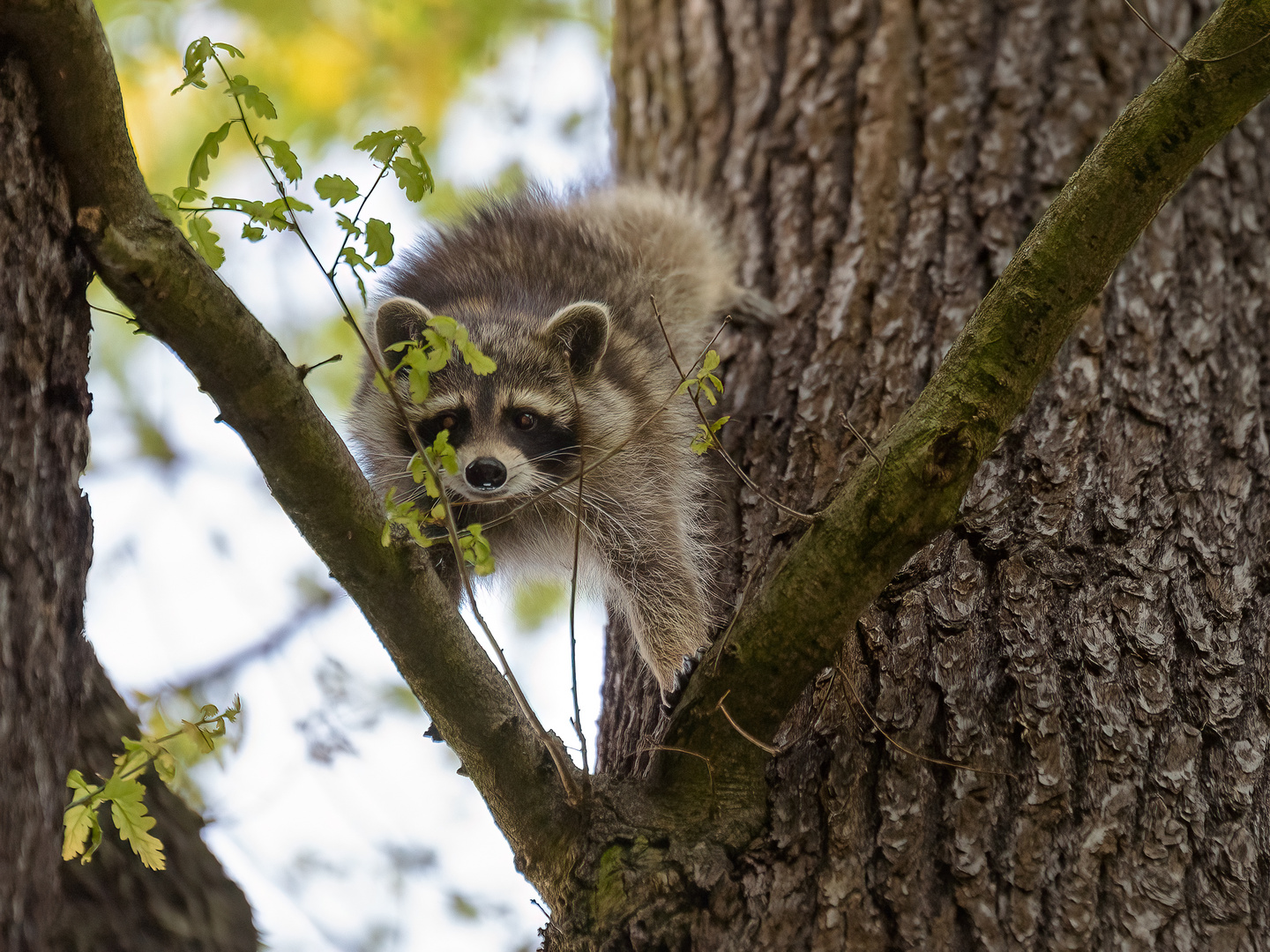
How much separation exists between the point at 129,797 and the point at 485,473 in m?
1.55

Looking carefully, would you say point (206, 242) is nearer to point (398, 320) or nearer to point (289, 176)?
point (289, 176)

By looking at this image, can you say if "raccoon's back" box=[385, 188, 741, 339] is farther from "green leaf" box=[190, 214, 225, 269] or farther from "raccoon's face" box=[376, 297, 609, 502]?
"green leaf" box=[190, 214, 225, 269]

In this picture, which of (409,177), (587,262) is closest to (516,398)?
(587,262)

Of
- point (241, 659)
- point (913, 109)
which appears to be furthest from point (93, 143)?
point (241, 659)

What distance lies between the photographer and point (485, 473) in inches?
120

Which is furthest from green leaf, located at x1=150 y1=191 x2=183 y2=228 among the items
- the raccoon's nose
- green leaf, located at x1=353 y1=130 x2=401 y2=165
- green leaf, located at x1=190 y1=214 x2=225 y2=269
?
the raccoon's nose

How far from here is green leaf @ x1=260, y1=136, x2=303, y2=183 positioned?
1.77m

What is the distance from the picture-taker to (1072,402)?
8.69 ft

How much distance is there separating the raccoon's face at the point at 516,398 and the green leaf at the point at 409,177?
129 centimetres

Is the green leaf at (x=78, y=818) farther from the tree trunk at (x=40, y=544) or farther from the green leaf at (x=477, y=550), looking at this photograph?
the green leaf at (x=477, y=550)

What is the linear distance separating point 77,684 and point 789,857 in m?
1.19

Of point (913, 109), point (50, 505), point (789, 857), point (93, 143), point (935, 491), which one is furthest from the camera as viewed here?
point (913, 109)

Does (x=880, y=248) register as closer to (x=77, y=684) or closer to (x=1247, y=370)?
(x=1247, y=370)

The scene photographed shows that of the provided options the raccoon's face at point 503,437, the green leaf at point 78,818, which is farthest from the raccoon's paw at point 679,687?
the green leaf at point 78,818
